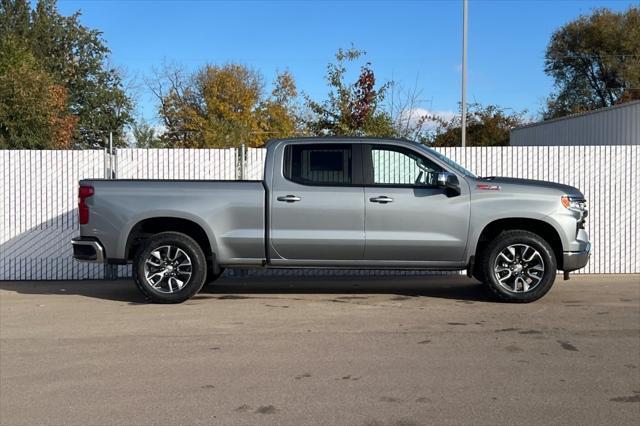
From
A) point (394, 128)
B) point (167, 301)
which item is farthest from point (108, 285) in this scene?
point (394, 128)

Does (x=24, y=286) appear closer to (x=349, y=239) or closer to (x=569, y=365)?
(x=349, y=239)

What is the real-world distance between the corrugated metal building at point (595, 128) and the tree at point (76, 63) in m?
20.2

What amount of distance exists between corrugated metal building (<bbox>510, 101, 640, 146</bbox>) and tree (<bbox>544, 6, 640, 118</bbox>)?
2152 centimetres

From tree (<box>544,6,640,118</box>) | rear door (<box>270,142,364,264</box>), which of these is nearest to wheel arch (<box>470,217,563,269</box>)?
rear door (<box>270,142,364,264</box>)

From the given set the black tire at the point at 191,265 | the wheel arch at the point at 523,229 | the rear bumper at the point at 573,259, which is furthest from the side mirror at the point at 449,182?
the black tire at the point at 191,265

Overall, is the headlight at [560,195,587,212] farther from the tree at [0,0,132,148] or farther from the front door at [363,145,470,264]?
the tree at [0,0,132,148]

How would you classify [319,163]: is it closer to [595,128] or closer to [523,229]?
[523,229]

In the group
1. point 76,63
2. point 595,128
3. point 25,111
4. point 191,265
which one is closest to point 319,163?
point 191,265

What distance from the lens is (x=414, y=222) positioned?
28.1 ft

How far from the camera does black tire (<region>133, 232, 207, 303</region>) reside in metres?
8.68

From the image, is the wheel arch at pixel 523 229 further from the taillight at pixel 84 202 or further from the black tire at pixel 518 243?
the taillight at pixel 84 202

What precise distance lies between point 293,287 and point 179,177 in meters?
2.82

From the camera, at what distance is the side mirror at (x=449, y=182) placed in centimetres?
845

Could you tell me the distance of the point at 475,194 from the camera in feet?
28.1
